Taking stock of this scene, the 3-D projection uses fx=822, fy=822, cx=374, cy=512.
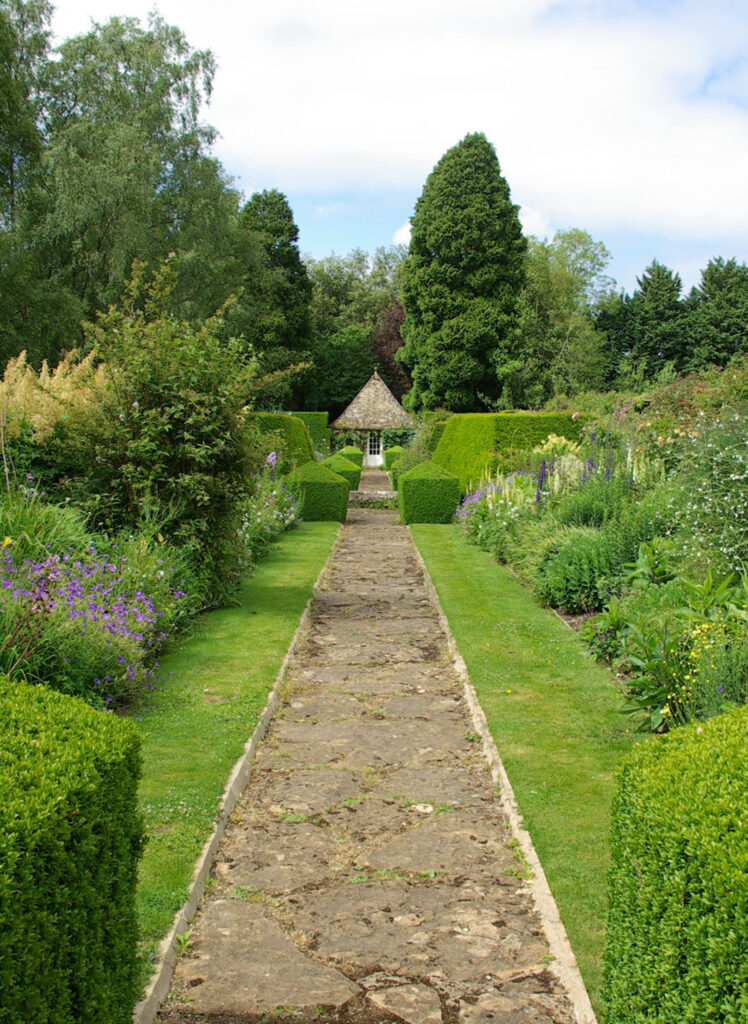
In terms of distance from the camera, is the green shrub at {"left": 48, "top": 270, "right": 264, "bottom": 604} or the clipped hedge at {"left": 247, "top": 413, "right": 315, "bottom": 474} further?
the clipped hedge at {"left": 247, "top": 413, "right": 315, "bottom": 474}

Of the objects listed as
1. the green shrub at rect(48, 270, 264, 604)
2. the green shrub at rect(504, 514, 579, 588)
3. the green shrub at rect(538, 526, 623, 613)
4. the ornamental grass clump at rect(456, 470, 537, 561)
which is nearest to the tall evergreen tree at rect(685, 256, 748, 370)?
the ornamental grass clump at rect(456, 470, 537, 561)

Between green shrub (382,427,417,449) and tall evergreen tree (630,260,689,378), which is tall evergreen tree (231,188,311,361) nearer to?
green shrub (382,427,417,449)

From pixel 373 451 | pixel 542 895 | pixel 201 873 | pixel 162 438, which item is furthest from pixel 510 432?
pixel 373 451

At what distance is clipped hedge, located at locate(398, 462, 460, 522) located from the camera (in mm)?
19281

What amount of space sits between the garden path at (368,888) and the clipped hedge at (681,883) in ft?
1.91

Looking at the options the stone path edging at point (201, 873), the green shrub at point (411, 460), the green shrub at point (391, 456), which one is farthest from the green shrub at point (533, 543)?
the green shrub at point (391, 456)

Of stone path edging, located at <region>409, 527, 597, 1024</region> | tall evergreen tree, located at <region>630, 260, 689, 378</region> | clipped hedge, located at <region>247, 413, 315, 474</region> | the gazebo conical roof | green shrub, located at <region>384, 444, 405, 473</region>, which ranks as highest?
tall evergreen tree, located at <region>630, 260, 689, 378</region>

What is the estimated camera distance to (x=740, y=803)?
7.79 feet

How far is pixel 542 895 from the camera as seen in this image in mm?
3783

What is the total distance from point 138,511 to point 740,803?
795 centimetres

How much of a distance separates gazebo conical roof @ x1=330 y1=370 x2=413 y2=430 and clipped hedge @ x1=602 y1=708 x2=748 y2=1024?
4012cm

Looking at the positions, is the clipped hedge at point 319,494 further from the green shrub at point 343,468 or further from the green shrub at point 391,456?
the green shrub at point 391,456

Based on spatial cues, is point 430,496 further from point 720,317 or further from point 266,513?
point 720,317

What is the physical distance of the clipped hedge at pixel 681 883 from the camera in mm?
2092
